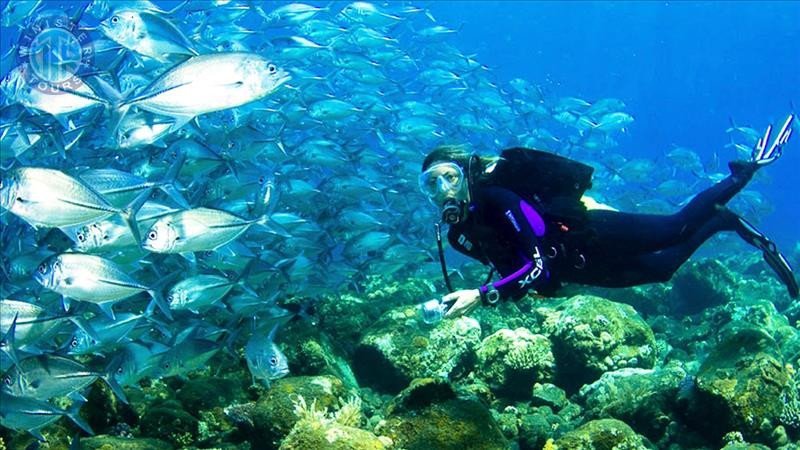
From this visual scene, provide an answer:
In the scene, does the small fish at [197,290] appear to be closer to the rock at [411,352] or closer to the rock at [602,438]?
the rock at [411,352]

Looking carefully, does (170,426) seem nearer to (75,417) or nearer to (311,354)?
(75,417)

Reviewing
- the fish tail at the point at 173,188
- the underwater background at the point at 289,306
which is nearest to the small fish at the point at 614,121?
the underwater background at the point at 289,306

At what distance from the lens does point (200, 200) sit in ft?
21.6

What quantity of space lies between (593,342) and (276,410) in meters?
3.36

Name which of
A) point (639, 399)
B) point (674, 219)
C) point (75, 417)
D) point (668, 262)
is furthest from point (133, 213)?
point (674, 219)

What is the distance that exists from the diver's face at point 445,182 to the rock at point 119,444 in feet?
8.56

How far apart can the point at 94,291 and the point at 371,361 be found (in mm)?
3238

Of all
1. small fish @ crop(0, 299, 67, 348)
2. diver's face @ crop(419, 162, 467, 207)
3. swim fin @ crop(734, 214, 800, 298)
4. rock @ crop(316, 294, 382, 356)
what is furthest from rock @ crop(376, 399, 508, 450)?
swim fin @ crop(734, 214, 800, 298)

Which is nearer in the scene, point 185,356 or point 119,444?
point 119,444

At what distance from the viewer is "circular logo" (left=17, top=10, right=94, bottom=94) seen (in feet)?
18.0

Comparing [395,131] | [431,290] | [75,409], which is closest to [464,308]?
[75,409]

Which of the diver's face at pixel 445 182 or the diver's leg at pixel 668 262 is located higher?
the diver's face at pixel 445 182

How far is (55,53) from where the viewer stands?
20.0 feet

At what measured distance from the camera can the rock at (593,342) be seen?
6117mm
